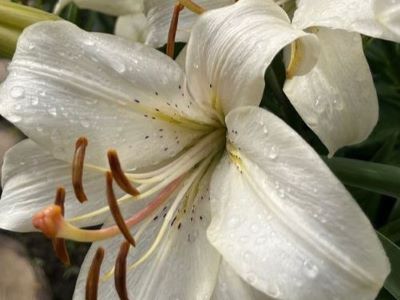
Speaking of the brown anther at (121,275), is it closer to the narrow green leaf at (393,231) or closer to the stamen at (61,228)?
the stamen at (61,228)

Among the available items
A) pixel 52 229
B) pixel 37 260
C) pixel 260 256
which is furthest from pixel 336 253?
pixel 37 260

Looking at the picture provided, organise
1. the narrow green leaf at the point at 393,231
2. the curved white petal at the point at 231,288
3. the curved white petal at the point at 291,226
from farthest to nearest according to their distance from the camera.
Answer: the narrow green leaf at the point at 393,231 < the curved white petal at the point at 231,288 < the curved white petal at the point at 291,226

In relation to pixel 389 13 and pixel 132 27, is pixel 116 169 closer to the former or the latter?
pixel 389 13

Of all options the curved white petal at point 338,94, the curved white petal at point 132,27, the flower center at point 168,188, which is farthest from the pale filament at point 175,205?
the curved white petal at point 132,27

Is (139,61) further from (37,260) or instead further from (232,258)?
(37,260)

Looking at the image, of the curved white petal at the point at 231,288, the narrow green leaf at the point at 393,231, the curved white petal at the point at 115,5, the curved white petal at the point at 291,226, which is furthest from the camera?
the narrow green leaf at the point at 393,231

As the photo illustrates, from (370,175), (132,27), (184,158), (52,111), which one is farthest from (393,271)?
(132,27)
